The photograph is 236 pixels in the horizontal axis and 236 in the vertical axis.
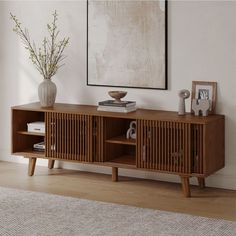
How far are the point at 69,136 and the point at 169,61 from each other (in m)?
1.05

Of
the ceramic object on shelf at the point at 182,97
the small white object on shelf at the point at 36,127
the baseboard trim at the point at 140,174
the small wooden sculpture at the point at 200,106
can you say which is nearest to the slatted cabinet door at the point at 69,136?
the small white object on shelf at the point at 36,127

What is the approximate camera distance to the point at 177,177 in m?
5.88

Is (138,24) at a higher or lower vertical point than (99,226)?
higher

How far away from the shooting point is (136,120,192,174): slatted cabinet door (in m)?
5.38

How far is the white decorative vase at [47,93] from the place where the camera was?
6.05 meters

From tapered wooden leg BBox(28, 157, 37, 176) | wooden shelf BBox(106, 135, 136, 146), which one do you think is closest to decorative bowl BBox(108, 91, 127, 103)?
wooden shelf BBox(106, 135, 136, 146)

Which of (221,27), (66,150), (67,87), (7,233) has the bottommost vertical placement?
(7,233)

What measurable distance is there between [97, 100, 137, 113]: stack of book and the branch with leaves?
647mm

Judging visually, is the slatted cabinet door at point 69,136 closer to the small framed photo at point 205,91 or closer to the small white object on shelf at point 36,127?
the small white object on shelf at point 36,127

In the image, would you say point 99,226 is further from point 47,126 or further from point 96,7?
point 96,7

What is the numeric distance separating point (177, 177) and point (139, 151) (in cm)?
49

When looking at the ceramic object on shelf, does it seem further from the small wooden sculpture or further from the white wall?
the white wall

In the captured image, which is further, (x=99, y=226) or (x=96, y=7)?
(x=96, y=7)

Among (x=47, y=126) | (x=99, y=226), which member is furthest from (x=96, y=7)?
(x=99, y=226)
